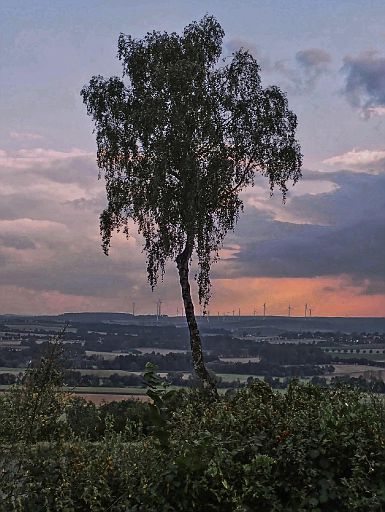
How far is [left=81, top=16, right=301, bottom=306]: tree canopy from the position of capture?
68.7 ft

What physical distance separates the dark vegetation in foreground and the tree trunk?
10314mm

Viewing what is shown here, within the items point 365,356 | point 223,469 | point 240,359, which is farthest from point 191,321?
point 223,469

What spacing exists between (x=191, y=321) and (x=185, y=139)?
16.4ft

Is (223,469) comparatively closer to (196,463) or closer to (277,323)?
(196,463)

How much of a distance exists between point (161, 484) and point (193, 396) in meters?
6.96

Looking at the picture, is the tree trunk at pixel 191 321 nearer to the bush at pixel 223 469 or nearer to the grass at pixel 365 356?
the grass at pixel 365 356

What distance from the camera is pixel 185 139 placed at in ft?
68.9

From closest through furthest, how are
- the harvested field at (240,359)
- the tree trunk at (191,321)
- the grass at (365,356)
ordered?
the tree trunk at (191,321) < the harvested field at (240,359) < the grass at (365,356)

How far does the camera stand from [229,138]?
22078mm

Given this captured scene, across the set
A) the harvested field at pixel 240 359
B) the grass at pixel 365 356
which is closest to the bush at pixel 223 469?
the harvested field at pixel 240 359

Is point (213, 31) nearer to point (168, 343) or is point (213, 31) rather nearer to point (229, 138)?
point (229, 138)

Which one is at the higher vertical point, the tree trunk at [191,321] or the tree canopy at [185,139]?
the tree canopy at [185,139]

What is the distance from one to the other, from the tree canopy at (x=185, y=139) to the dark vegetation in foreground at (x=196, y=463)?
11889mm

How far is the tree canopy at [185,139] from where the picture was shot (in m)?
20.9
